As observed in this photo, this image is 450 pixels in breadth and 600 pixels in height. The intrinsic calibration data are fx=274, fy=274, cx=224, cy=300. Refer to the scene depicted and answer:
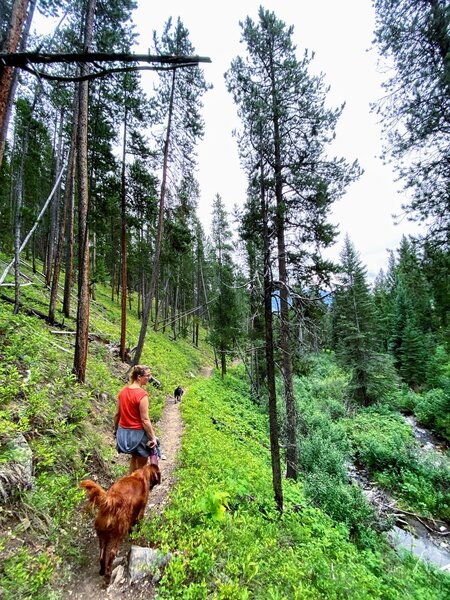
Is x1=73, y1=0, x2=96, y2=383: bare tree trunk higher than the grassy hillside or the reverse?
higher

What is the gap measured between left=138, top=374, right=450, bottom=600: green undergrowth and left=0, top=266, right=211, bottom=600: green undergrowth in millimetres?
1064

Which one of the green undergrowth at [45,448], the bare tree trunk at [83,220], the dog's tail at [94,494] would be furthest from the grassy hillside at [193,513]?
the dog's tail at [94,494]

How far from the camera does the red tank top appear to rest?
386 cm

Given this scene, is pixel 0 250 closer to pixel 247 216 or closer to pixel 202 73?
pixel 202 73

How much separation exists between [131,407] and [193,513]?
→ 188 centimetres

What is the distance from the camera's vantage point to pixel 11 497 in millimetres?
3066

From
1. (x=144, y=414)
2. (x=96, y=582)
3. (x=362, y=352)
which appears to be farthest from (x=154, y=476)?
(x=362, y=352)

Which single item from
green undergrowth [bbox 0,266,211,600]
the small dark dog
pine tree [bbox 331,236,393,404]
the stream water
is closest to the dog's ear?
the small dark dog

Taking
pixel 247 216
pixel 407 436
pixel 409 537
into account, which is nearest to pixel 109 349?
pixel 247 216

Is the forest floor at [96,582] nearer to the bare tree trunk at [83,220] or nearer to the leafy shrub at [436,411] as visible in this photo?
the bare tree trunk at [83,220]

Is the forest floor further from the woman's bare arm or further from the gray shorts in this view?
the woman's bare arm

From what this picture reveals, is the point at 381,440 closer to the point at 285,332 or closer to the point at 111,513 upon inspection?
the point at 285,332

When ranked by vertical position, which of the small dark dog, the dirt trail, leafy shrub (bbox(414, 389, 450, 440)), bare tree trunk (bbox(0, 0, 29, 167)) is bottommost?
leafy shrub (bbox(414, 389, 450, 440))

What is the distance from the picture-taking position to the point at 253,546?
3754mm
